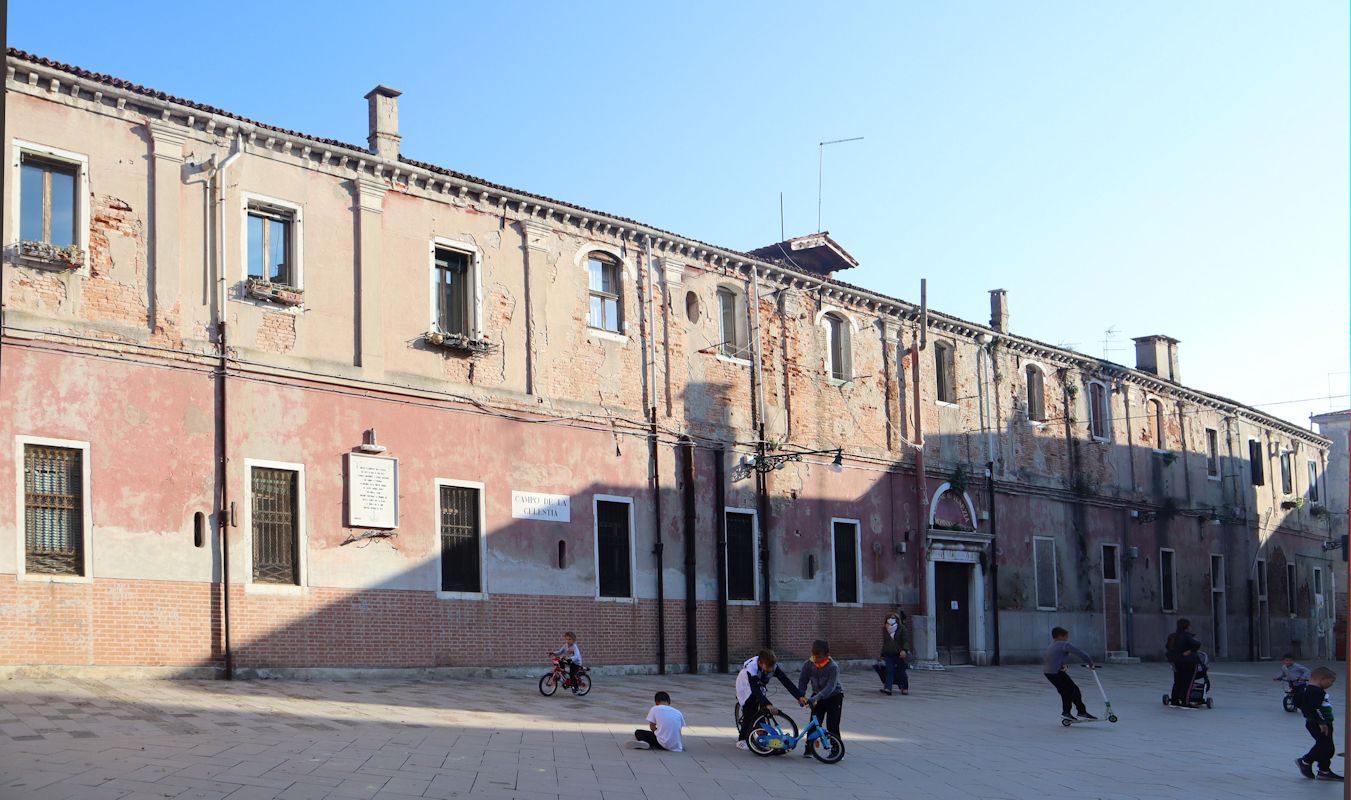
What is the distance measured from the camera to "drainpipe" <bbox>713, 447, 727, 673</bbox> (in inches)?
993

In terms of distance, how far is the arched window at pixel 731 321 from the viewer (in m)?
27.0

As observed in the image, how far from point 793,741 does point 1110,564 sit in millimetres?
25117

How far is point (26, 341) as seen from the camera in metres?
16.8

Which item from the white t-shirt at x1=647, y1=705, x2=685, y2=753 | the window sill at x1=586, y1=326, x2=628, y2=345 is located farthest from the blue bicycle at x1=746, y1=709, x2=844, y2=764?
the window sill at x1=586, y1=326, x2=628, y2=345

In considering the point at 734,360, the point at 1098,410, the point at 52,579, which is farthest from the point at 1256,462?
the point at 52,579

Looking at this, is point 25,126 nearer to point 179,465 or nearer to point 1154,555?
point 179,465

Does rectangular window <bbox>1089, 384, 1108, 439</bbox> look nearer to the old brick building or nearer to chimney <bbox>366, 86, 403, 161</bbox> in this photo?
the old brick building

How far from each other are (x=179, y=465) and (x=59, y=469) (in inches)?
60.0

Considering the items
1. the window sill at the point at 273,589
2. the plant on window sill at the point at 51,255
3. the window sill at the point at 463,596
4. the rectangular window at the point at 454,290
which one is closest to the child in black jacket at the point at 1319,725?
the window sill at the point at 463,596

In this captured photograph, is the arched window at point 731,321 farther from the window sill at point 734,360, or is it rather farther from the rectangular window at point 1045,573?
the rectangular window at point 1045,573

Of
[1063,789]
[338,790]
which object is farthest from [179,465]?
[1063,789]

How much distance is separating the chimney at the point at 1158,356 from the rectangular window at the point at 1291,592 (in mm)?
9658

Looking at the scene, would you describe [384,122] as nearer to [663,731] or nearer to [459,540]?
[459,540]

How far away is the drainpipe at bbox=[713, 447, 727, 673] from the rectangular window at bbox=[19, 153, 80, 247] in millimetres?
12343
